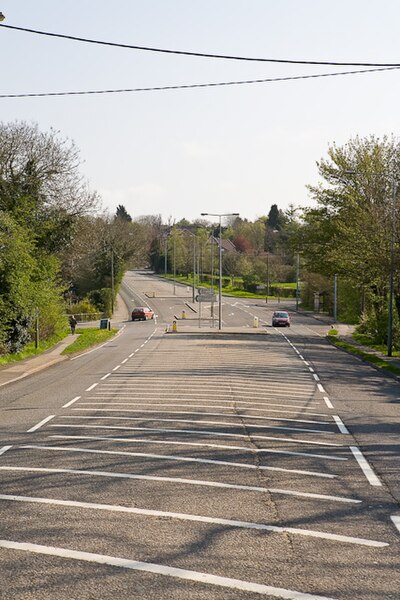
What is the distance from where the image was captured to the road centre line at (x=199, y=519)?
7.12 metres

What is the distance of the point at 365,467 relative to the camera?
35.3 feet

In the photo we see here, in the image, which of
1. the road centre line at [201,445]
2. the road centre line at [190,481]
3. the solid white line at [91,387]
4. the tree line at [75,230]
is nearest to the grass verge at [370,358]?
the tree line at [75,230]

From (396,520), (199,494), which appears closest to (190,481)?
(199,494)

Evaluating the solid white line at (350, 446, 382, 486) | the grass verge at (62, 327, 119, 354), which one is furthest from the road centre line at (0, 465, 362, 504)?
the grass verge at (62, 327, 119, 354)

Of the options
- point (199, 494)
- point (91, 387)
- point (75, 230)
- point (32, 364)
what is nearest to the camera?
point (199, 494)

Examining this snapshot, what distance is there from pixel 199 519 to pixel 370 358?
95.6 ft

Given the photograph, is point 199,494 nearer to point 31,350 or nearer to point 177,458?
point 177,458

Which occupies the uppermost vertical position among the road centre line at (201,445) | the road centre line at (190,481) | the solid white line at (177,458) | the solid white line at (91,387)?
the road centre line at (190,481)

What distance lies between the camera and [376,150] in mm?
54312

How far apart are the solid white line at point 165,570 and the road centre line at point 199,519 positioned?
141 cm

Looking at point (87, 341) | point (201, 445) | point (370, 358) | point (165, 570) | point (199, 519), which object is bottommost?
point (87, 341)

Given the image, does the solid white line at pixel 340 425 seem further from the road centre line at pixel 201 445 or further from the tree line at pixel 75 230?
the tree line at pixel 75 230

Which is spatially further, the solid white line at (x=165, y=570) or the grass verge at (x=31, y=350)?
the grass verge at (x=31, y=350)

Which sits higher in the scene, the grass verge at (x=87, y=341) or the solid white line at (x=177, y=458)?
the solid white line at (x=177, y=458)
